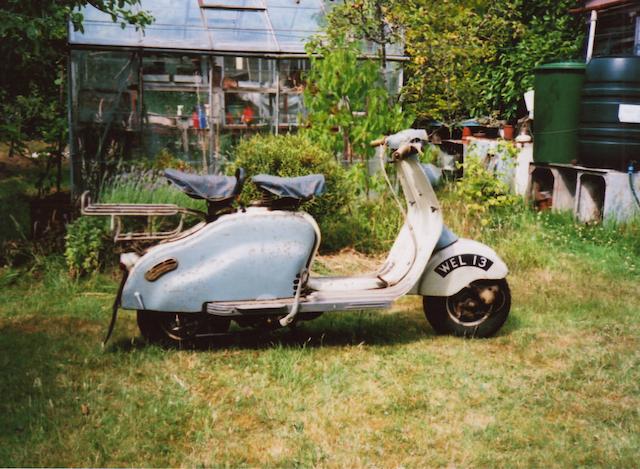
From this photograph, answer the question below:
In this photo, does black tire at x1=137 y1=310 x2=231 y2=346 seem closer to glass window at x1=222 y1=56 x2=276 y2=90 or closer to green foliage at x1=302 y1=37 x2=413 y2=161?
green foliage at x1=302 y1=37 x2=413 y2=161

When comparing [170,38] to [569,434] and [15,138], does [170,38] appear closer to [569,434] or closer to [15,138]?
[15,138]

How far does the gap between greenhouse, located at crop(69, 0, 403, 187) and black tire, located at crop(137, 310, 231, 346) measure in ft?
13.4

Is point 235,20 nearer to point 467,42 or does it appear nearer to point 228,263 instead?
point 467,42

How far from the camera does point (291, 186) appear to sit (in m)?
4.10

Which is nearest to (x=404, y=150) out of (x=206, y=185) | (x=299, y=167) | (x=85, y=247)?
(x=206, y=185)

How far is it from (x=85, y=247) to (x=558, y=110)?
16.6 ft

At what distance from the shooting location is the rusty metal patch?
3.96 metres

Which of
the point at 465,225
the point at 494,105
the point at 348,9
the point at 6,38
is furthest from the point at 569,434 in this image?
the point at 494,105

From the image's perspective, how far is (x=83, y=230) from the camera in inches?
220

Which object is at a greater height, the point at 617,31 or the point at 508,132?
the point at 617,31

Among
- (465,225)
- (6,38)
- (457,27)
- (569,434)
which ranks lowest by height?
(569,434)

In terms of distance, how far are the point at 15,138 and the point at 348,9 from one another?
13.5 feet

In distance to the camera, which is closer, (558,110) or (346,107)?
(346,107)

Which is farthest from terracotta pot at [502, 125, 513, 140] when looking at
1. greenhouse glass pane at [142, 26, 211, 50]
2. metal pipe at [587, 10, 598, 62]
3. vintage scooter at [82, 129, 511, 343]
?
vintage scooter at [82, 129, 511, 343]
